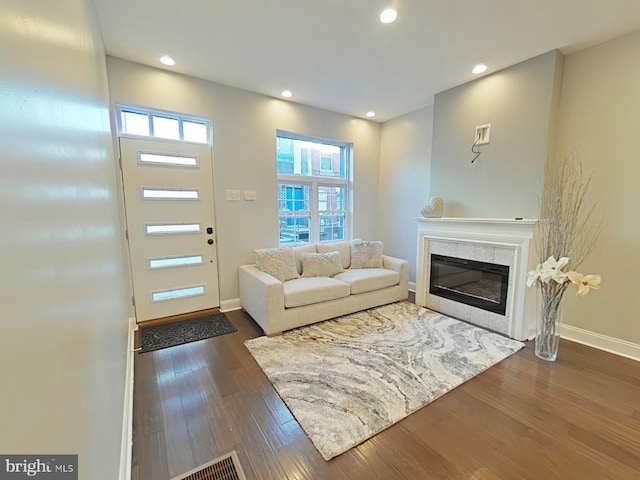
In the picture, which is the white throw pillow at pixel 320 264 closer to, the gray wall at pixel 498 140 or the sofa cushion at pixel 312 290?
the sofa cushion at pixel 312 290

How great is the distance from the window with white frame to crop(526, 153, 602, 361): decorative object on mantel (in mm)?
2701

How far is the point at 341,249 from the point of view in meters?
4.11

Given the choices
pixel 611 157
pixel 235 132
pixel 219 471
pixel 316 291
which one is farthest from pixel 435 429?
pixel 235 132

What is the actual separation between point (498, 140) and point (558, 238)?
1.29 meters

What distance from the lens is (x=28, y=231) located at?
494 millimetres

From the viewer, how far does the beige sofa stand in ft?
9.32

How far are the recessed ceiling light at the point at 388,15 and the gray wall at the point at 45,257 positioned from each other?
2056 mm

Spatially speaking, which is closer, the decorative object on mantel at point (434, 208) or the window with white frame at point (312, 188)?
the decorative object on mantel at point (434, 208)

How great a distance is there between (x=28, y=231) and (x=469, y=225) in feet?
11.2

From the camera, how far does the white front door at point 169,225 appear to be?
3006 mm

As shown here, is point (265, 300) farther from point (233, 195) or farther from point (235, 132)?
point (235, 132)

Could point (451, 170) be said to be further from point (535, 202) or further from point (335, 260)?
point (335, 260)

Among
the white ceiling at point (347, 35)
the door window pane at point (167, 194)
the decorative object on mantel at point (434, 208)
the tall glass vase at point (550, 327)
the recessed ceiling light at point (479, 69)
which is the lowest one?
the tall glass vase at point (550, 327)

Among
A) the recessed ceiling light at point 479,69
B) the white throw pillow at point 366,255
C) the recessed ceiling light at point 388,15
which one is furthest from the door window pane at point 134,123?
the recessed ceiling light at point 479,69
